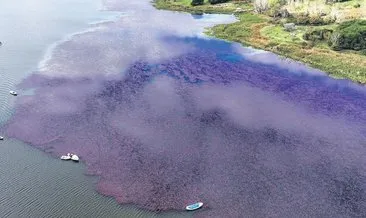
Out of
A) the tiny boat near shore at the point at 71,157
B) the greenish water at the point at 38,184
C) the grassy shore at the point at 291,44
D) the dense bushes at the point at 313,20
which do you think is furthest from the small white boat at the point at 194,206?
the dense bushes at the point at 313,20

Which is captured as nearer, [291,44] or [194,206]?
[194,206]

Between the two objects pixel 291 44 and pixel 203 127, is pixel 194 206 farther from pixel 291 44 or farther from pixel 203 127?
pixel 291 44

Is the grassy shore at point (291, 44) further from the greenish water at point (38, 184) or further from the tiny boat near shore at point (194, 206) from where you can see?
the greenish water at point (38, 184)

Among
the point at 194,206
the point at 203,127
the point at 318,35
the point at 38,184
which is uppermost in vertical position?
the point at 318,35

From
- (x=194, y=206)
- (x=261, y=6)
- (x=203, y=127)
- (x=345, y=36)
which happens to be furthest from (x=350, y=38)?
(x=194, y=206)

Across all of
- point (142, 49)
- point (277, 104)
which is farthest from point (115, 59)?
point (277, 104)

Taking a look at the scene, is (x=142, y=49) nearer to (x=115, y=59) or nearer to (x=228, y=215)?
(x=115, y=59)
